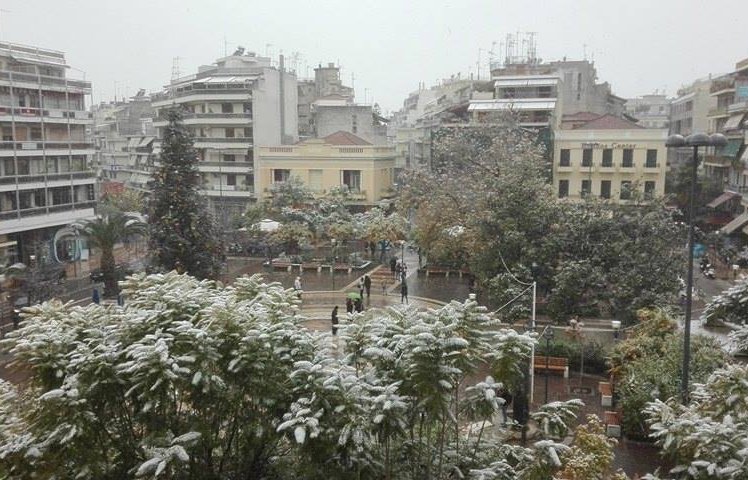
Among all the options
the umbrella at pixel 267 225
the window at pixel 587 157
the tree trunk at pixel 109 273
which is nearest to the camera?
the tree trunk at pixel 109 273

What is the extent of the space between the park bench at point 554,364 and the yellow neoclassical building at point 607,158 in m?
23.1

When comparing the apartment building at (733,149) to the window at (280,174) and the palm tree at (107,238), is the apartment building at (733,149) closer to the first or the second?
the window at (280,174)

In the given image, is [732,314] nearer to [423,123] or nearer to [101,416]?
[101,416]

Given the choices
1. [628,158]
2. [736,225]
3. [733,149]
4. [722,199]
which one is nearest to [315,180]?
[628,158]

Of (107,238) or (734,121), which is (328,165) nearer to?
(107,238)

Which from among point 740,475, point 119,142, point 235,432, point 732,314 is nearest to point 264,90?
point 119,142

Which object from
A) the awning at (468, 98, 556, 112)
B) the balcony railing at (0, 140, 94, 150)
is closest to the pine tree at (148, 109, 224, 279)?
the balcony railing at (0, 140, 94, 150)

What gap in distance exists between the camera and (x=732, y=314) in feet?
55.0

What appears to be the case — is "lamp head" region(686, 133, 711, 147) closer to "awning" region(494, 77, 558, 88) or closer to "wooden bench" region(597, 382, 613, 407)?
"wooden bench" region(597, 382, 613, 407)

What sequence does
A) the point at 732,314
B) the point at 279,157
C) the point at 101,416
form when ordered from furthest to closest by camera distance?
the point at 279,157, the point at 732,314, the point at 101,416

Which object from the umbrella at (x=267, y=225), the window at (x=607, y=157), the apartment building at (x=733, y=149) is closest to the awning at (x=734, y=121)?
the apartment building at (x=733, y=149)

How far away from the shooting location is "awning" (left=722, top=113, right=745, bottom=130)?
129 feet

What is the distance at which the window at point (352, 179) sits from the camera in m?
47.8

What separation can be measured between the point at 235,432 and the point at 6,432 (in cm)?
310
